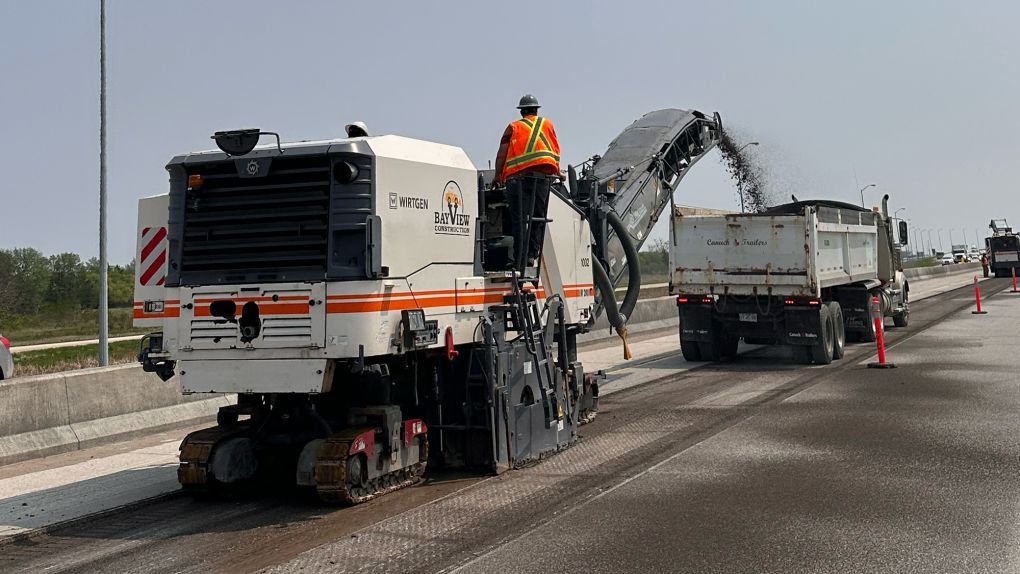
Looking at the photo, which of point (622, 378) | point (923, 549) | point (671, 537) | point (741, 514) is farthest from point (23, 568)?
point (622, 378)

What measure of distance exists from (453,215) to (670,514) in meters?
3.20

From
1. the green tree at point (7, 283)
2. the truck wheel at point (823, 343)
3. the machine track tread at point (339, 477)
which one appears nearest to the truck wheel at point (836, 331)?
the truck wheel at point (823, 343)

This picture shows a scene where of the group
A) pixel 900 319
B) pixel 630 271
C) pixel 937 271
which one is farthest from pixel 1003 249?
pixel 630 271

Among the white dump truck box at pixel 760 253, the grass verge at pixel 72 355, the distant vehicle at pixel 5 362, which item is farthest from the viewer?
the grass verge at pixel 72 355

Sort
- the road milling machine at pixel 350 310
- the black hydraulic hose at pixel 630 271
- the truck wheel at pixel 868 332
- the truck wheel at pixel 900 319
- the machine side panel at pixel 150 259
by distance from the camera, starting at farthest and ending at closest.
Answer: the truck wheel at pixel 900 319 → the truck wheel at pixel 868 332 → the black hydraulic hose at pixel 630 271 → the machine side panel at pixel 150 259 → the road milling machine at pixel 350 310

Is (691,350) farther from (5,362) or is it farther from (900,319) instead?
(5,362)

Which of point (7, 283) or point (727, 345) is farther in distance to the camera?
point (7, 283)

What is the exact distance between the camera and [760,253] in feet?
54.7

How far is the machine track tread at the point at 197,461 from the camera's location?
7.68 m

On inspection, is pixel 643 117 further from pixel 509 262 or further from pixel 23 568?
pixel 23 568

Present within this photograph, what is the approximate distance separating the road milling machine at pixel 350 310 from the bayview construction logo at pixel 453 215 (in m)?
0.02

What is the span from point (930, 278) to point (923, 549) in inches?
2428

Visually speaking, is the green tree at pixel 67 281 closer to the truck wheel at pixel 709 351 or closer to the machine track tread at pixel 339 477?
the truck wheel at pixel 709 351

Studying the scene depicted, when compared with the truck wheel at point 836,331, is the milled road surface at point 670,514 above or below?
below
